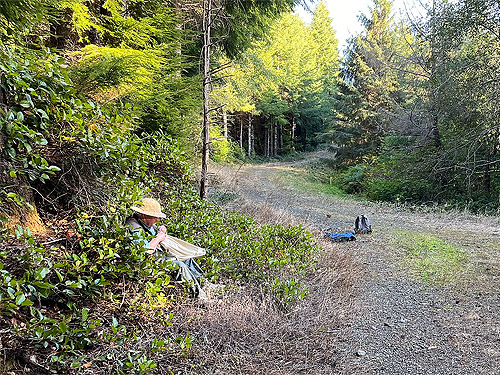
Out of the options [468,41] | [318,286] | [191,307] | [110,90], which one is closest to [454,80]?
[468,41]

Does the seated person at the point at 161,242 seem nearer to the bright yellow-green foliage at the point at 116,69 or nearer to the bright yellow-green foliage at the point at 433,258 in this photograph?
the bright yellow-green foliage at the point at 116,69

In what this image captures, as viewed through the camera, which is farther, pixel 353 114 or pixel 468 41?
pixel 353 114

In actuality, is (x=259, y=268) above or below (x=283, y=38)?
below

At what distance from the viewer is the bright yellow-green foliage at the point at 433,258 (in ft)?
18.1

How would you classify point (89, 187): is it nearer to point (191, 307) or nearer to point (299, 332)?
point (191, 307)

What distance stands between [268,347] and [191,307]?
86cm

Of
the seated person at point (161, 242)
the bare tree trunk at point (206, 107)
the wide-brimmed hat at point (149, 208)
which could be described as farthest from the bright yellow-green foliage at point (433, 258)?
the wide-brimmed hat at point (149, 208)

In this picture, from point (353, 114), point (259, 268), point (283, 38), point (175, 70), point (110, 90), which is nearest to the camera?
point (259, 268)

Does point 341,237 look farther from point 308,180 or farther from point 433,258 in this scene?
point 308,180

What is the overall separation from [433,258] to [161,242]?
524cm

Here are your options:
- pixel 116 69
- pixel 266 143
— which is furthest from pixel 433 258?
pixel 266 143

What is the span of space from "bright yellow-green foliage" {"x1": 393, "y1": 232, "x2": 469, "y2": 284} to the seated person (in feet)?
12.5

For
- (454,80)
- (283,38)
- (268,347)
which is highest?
(283,38)

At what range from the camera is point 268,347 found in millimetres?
3131
